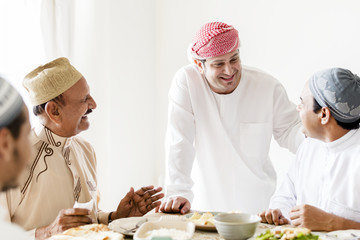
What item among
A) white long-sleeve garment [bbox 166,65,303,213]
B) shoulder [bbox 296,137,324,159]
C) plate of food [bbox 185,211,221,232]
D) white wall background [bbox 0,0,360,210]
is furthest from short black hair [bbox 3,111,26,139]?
white wall background [bbox 0,0,360,210]

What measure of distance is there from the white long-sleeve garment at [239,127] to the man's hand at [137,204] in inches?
27.4

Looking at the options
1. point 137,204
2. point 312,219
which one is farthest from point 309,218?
point 137,204

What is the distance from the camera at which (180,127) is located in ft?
9.96

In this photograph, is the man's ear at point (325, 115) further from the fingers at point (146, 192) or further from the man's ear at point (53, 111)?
the man's ear at point (53, 111)

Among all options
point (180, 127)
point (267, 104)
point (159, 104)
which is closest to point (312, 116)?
point (267, 104)

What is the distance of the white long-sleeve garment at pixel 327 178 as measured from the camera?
7.04 feet

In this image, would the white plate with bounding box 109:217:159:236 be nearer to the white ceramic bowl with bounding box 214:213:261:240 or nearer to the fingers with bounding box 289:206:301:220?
the white ceramic bowl with bounding box 214:213:261:240

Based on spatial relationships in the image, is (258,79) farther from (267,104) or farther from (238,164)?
(238,164)

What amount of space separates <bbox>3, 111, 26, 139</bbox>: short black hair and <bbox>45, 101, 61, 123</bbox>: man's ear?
146cm

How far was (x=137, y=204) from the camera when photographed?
7.95ft

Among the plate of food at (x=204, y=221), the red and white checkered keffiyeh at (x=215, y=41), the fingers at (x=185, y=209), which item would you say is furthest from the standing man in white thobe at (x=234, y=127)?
the plate of food at (x=204, y=221)

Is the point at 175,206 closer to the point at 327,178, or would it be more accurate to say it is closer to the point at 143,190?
the point at 143,190

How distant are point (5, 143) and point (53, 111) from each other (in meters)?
1.53

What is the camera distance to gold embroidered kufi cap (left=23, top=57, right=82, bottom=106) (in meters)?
2.27
